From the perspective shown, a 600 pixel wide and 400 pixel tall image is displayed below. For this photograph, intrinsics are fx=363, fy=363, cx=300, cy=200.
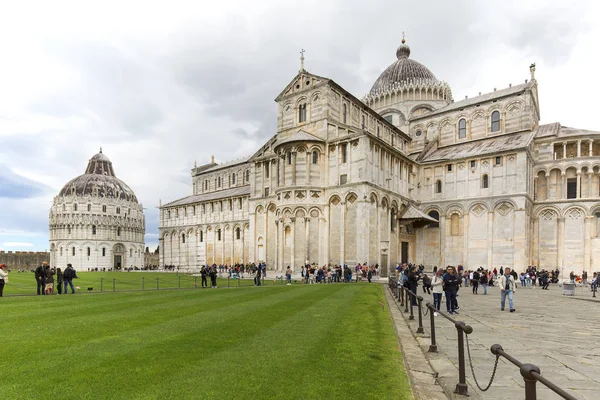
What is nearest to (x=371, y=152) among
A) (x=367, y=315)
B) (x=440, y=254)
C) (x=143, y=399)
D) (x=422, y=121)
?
(x=440, y=254)

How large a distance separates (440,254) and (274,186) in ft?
70.8

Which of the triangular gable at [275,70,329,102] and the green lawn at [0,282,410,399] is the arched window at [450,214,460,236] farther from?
the green lawn at [0,282,410,399]

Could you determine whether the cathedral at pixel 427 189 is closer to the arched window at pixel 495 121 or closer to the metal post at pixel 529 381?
the arched window at pixel 495 121

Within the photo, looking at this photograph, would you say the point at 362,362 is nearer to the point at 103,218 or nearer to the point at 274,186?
the point at 274,186

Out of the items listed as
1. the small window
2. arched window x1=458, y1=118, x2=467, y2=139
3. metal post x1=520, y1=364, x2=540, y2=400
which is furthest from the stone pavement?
arched window x1=458, y1=118, x2=467, y2=139

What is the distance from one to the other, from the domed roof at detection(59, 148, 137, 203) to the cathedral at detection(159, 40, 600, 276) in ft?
239

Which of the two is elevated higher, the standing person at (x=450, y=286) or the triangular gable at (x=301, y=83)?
the triangular gable at (x=301, y=83)

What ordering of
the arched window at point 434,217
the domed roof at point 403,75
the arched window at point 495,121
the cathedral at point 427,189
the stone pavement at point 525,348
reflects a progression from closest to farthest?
the stone pavement at point 525,348, the cathedral at point 427,189, the arched window at point 434,217, the arched window at point 495,121, the domed roof at point 403,75

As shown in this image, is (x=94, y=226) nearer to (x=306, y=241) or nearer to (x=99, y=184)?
(x=99, y=184)

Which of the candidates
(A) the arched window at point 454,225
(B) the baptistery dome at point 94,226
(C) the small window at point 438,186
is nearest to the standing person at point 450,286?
(A) the arched window at point 454,225

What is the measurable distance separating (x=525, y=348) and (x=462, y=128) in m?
47.5

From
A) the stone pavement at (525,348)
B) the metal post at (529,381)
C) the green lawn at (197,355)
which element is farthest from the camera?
the stone pavement at (525,348)

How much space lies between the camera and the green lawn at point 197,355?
528 cm

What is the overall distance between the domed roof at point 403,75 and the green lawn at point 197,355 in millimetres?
52655
